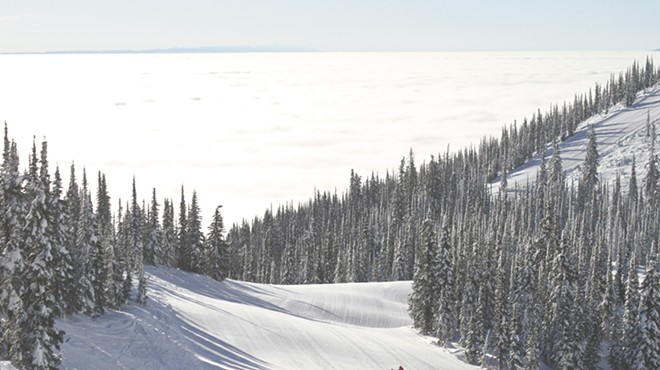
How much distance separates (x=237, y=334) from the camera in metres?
49.8

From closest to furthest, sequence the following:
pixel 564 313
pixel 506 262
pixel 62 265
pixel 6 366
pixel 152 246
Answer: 1. pixel 6 366
2. pixel 62 265
3. pixel 564 313
4. pixel 152 246
5. pixel 506 262

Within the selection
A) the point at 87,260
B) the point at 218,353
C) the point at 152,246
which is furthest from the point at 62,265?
the point at 152,246

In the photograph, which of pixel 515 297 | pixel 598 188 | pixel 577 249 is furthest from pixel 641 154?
pixel 515 297

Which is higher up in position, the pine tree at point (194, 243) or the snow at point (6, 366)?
the snow at point (6, 366)

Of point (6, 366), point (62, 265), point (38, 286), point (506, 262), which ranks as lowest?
point (506, 262)

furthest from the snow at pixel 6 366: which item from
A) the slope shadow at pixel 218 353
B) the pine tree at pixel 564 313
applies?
the pine tree at pixel 564 313

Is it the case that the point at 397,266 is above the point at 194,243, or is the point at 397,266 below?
below

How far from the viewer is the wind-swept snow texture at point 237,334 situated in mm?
39125

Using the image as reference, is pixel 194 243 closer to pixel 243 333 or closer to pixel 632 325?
pixel 243 333

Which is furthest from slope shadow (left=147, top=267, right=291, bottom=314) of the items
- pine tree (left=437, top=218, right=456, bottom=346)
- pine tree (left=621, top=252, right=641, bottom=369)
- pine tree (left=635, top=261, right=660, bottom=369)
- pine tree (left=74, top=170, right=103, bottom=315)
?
pine tree (left=635, top=261, right=660, bottom=369)

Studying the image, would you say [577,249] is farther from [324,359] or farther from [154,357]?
[154,357]

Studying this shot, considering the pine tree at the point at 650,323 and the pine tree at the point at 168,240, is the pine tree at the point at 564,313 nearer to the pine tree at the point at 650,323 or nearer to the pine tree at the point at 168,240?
the pine tree at the point at 650,323

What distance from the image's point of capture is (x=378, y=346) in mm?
54812

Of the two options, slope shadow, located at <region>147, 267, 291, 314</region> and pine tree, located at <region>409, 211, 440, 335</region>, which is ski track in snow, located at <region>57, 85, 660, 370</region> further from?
pine tree, located at <region>409, 211, 440, 335</region>
